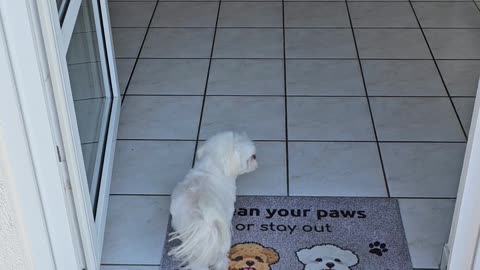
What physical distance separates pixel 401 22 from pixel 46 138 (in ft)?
8.20

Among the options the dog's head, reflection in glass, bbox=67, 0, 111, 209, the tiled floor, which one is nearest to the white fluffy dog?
the dog's head

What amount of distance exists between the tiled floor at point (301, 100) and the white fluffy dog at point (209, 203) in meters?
0.26

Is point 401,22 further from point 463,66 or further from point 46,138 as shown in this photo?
point 46,138

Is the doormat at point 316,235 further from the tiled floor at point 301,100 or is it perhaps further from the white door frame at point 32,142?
the white door frame at point 32,142

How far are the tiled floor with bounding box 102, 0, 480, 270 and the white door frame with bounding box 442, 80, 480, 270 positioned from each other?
0.29m

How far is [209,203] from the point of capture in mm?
2020

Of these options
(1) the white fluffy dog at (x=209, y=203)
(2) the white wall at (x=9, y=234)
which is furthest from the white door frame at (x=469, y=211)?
(2) the white wall at (x=9, y=234)

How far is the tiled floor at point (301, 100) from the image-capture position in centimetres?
254

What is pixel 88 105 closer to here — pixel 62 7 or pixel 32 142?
pixel 62 7

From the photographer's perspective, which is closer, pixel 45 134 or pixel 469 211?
pixel 45 134

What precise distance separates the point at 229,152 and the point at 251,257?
0.34 metres

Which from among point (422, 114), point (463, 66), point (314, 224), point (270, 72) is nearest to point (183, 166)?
point (314, 224)

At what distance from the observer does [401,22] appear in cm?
374

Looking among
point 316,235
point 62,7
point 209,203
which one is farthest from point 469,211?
point 62,7
